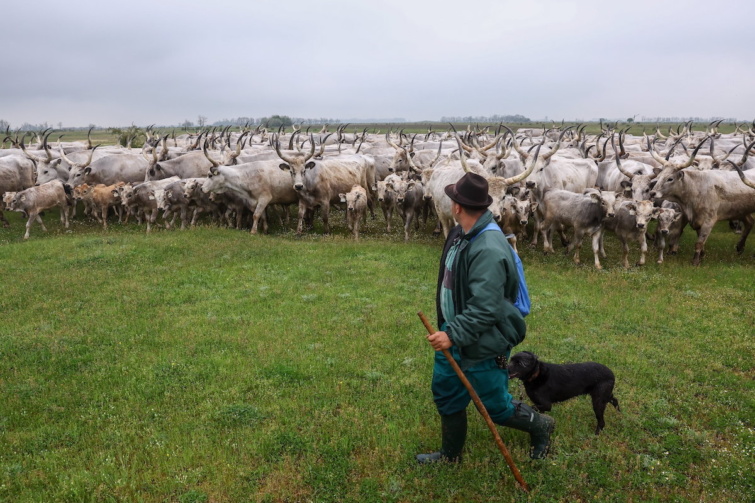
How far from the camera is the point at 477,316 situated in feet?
12.4

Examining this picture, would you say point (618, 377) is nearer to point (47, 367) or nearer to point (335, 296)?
point (335, 296)

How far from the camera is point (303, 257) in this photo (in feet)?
39.9

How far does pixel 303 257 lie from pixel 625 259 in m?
7.66

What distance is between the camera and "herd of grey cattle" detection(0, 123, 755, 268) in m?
12.0

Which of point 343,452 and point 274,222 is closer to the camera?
point 343,452

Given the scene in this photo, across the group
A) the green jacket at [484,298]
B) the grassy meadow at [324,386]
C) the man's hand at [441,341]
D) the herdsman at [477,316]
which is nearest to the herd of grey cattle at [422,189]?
the grassy meadow at [324,386]

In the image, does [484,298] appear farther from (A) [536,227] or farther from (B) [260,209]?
(B) [260,209]

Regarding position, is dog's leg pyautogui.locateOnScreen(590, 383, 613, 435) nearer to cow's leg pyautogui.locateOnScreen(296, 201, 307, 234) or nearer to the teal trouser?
the teal trouser

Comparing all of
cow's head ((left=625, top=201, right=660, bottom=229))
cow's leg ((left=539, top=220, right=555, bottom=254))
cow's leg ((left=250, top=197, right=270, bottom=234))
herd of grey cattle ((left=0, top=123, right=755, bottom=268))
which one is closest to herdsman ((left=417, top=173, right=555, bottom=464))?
herd of grey cattle ((left=0, top=123, right=755, bottom=268))

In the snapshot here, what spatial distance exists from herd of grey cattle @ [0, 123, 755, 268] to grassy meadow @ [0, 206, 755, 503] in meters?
1.75

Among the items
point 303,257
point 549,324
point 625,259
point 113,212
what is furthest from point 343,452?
point 113,212

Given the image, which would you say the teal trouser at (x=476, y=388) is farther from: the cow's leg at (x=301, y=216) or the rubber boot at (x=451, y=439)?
the cow's leg at (x=301, y=216)

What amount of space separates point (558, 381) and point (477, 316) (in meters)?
1.90

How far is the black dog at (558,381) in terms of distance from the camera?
498 centimetres
